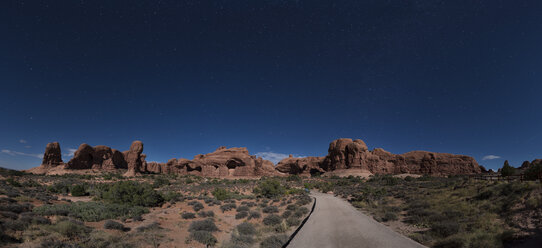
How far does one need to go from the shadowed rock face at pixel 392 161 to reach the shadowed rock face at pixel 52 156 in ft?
310

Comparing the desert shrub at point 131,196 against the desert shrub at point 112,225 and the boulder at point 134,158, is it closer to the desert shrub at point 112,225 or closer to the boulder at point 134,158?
the desert shrub at point 112,225

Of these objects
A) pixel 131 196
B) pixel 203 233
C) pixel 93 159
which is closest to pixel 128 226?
pixel 203 233

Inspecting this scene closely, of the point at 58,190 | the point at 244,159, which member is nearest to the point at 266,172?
the point at 244,159

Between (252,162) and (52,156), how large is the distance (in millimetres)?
65544

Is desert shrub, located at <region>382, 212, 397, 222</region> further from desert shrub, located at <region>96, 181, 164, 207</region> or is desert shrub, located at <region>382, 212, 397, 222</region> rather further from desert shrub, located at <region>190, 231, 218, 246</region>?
desert shrub, located at <region>96, 181, 164, 207</region>

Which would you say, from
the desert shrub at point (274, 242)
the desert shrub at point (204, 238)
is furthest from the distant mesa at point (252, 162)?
the desert shrub at point (274, 242)

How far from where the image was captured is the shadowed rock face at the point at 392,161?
200 feet

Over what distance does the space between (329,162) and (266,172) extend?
25.5 meters

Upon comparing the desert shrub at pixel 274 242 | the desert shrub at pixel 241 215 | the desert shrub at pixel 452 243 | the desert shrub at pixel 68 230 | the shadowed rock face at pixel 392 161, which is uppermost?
the shadowed rock face at pixel 392 161

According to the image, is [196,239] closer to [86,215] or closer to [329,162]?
[86,215]

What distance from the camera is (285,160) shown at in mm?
87625

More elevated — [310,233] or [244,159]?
[244,159]

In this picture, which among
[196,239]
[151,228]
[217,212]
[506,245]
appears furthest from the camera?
[217,212]

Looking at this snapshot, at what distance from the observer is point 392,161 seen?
223 feet
